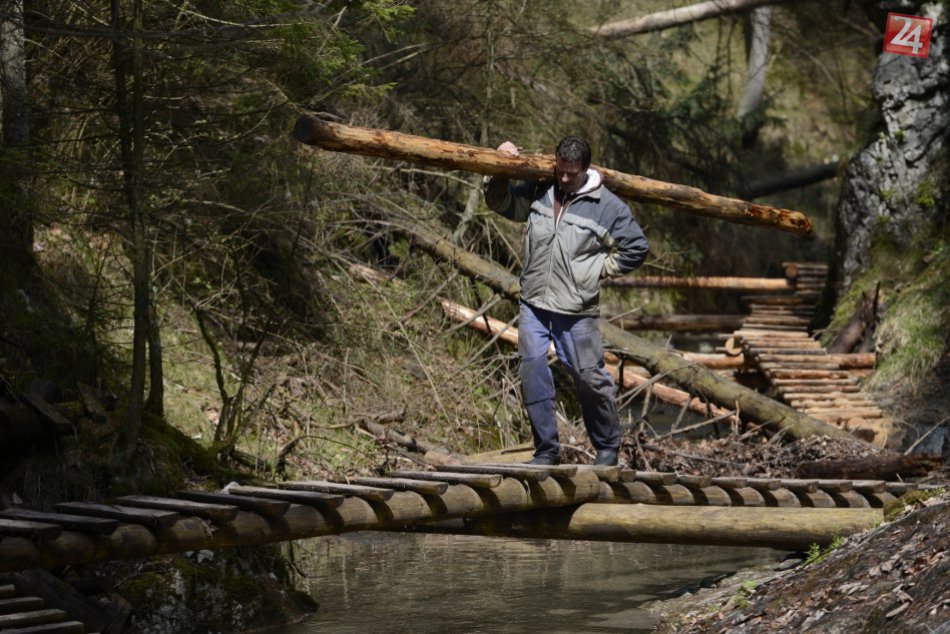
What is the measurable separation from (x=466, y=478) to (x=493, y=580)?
2.21 meters

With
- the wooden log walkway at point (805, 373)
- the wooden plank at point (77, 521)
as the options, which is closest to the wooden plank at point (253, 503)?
the wooden plank at point (77, 521)

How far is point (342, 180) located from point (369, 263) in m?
1.40

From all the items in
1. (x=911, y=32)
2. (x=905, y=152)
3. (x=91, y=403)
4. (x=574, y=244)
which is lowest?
(x=91, y=403)

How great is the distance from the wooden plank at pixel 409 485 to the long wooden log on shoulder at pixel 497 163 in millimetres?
1953

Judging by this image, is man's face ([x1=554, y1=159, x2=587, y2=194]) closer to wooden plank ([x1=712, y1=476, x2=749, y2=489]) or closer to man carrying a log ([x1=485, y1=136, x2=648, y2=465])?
man carrying a log ([x1=485, y1=136, x2=648, y2=465])

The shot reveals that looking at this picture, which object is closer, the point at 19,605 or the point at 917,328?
the point at 19,605

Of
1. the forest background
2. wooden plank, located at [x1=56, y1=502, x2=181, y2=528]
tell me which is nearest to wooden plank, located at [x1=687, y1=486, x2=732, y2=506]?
the forest background

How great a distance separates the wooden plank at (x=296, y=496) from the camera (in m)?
6.73

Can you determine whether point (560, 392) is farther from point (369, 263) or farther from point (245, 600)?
point (245, 600)

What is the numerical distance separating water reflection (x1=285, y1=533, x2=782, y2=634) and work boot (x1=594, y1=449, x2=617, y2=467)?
978mm

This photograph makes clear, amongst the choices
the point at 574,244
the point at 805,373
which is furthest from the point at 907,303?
the point at 574,244

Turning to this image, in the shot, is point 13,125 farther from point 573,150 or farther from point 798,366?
point 798,366

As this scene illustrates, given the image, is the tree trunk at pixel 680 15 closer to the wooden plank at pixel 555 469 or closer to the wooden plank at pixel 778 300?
the wooden plank at pixel 778 300

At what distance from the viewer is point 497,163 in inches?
315
